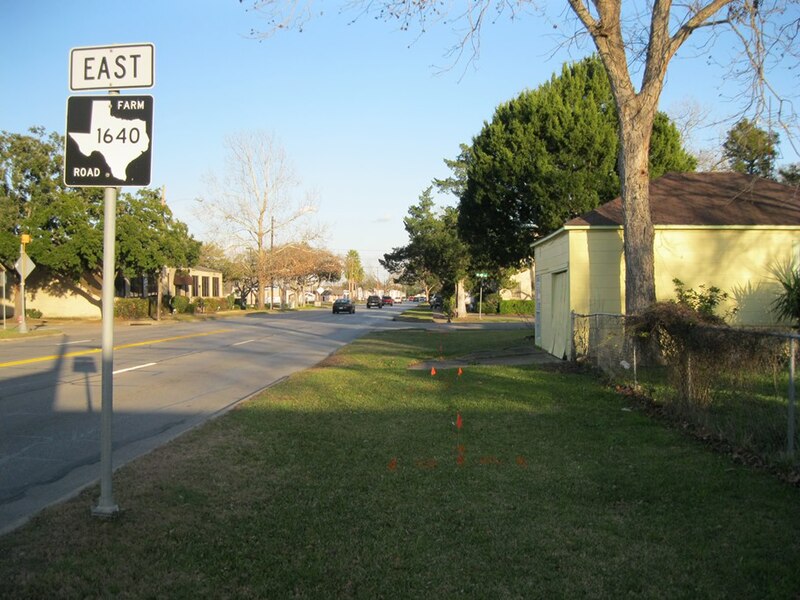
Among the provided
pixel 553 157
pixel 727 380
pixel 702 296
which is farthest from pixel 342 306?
pixel 727 380

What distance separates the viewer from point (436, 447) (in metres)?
7.63

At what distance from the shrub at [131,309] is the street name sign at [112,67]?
128ft

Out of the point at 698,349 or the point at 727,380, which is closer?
the point at 727,380

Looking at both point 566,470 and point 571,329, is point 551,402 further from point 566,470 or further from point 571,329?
point 571,329

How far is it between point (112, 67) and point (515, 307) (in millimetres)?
45789

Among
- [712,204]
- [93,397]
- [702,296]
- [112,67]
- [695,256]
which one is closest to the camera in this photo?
[112,67]

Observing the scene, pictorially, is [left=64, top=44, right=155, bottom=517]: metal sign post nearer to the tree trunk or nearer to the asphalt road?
the asphalt road

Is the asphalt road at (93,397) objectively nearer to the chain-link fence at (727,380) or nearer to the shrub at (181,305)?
the chain-link fence at (727,380)

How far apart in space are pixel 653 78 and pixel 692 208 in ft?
16.8

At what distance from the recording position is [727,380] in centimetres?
755

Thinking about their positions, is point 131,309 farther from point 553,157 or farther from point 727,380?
point 727,380

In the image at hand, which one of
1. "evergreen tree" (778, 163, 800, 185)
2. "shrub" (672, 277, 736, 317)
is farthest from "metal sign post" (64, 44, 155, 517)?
"evergreen tree" (778, 163, 800, 185)

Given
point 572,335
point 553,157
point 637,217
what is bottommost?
point 572,335

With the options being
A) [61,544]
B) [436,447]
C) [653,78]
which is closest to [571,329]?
[653,78]
